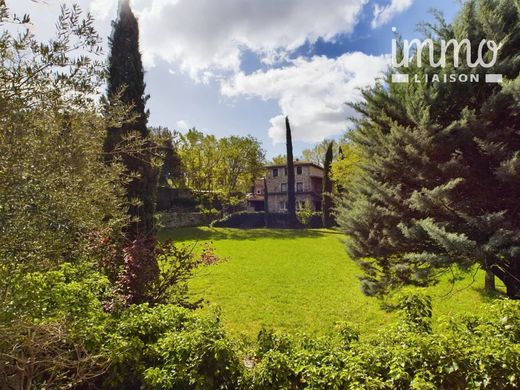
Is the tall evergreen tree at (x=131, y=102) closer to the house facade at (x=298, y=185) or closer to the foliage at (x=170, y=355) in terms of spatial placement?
the foliage at (x=170, y=355)

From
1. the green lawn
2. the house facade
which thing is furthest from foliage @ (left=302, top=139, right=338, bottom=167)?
the green lawn

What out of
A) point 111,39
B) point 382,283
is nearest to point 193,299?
point 382,283

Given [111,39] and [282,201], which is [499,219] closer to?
[111,39]

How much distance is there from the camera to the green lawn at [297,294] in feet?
27.7

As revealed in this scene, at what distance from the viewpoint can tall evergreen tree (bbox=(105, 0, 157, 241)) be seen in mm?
11305

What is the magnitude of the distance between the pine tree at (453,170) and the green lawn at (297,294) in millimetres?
1352

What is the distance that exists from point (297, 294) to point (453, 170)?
6.37 m

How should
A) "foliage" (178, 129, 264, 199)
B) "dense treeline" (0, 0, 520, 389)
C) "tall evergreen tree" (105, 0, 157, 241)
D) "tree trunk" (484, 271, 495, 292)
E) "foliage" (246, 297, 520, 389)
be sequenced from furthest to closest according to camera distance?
"foliage" (178, 129, 264, 199), "tall evergreen tree" (105, 0, 157, 241), "tree trunk" (484, 271, 495, 292), "foliage" (246, 297, 520, 389), "dense treeline" (0, 0, 520, 389)

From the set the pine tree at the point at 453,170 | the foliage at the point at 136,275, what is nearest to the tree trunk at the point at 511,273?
the pine tree at the point at 453,170

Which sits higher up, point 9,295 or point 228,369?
point 9,295

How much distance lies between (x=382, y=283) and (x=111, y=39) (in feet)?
46.3

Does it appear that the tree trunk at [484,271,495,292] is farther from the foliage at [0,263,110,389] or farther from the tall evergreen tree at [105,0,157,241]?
the tall evergreen tree at [105,0,157,241]

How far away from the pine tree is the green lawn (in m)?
1.35

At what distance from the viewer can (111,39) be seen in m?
13.1
